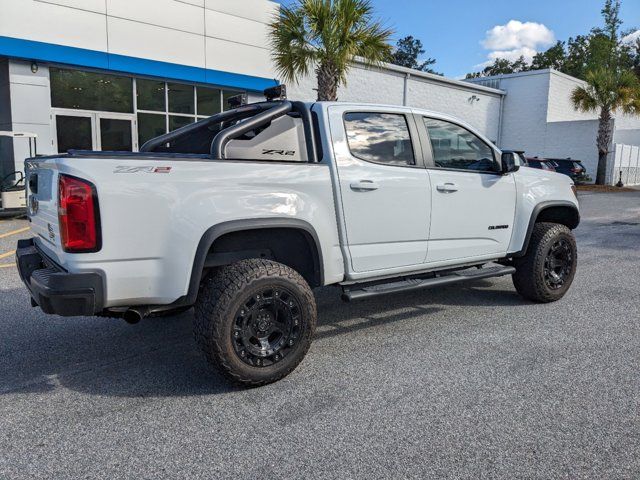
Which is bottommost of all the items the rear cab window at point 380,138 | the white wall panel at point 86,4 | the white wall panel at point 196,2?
the rear cab window at point 380,138

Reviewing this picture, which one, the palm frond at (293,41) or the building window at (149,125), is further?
the building window at (149,125)

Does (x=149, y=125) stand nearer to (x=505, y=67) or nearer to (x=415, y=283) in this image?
(x=415, y=283)

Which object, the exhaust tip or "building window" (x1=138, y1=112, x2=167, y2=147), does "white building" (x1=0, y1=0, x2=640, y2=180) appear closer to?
"building window" (x1=138, y1=112, x2=167, y2=147)

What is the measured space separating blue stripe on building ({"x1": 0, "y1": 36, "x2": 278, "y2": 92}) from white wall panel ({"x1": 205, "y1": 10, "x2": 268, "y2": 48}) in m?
1.21

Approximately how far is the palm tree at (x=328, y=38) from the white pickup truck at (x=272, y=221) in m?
9.45

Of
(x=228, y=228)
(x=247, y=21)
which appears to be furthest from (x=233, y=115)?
(x=247, y=21)

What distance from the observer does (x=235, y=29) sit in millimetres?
18156

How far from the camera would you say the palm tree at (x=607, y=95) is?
27.8m

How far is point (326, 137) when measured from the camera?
13.0 feet

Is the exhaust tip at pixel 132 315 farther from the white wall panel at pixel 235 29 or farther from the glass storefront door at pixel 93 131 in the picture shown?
the white wall panel at pixel 235 29

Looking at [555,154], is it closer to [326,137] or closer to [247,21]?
[247,21]

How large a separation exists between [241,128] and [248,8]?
54.4ft

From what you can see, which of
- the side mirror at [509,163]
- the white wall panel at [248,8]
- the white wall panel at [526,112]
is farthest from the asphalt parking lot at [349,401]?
the white wall panel at [526,112]

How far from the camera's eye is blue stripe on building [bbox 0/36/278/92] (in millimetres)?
13562
